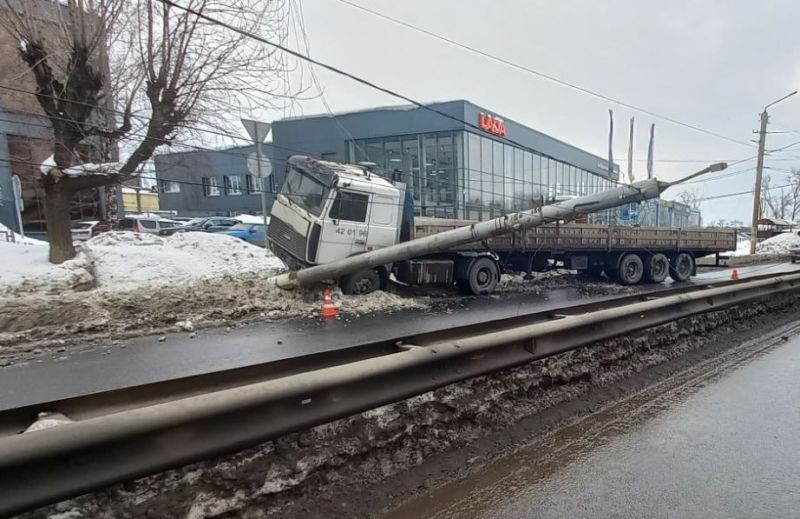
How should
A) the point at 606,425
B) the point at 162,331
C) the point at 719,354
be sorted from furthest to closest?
1. the point at 162,331
2. the point at 719,354
3. the point at 606,425

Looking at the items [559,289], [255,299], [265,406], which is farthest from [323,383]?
[559,289]

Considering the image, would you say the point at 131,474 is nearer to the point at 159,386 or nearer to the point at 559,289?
the point at 159,386

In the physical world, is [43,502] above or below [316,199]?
below

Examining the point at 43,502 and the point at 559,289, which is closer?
the point at 43,502

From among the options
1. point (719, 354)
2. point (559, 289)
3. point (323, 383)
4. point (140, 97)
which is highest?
point (140, 97)

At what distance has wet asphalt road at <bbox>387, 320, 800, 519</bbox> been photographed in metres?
2.68

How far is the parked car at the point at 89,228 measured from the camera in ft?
67.3

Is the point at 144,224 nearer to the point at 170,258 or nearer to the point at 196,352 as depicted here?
the point at 170,258

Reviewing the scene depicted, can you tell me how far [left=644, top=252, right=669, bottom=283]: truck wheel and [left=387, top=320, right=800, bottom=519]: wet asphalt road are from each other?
13.9m

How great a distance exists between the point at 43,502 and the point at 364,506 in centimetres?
158

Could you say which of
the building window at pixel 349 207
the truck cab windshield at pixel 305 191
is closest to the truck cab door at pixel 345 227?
the building window at pixel 349 207

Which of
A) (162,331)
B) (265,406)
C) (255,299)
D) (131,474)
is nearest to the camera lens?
(131,474)

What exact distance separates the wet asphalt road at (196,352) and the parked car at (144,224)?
18185mm

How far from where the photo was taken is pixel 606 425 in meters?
3.78
